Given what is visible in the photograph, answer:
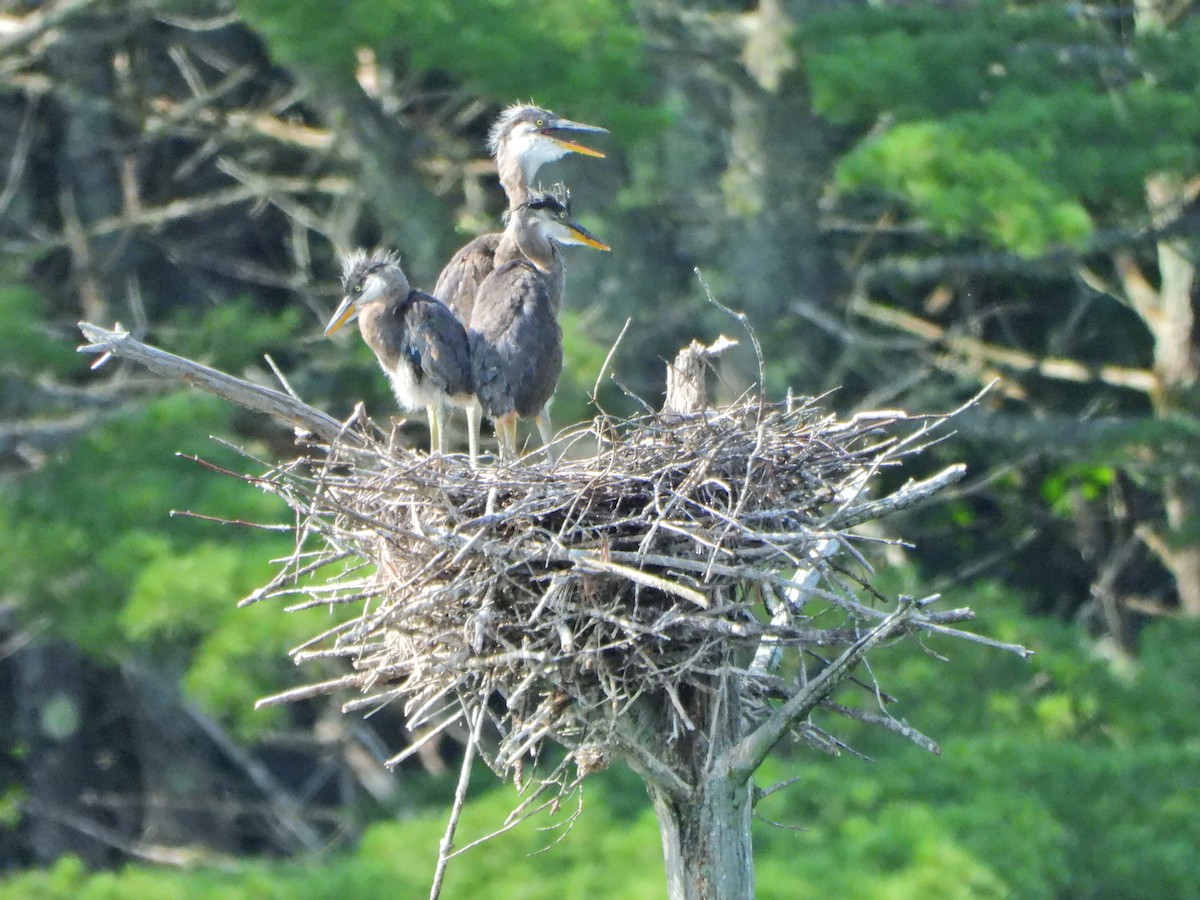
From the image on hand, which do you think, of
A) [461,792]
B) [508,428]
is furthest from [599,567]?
[508,428]

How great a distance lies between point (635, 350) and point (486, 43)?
280cm

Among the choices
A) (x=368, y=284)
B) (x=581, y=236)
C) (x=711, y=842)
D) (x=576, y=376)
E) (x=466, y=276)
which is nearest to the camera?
(x=711, y=842)

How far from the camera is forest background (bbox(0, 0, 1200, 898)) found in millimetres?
8164

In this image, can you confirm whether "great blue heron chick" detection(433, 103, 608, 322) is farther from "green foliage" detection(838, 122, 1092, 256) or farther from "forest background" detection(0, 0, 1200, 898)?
"green foliage" detection(838, 122, 1092, 256)

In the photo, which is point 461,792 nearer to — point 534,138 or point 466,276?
point 466,276

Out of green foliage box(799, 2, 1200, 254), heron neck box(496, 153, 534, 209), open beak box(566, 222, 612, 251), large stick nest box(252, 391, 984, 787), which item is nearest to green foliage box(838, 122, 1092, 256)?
green foliage box(799, 2, 1200, 254)

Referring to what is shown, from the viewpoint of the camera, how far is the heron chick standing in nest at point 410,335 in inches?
220

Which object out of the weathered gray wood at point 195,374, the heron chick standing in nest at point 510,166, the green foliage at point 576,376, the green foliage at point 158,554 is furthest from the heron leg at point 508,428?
the green foliage at point 576,376

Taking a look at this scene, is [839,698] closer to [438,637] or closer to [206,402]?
[206,402]

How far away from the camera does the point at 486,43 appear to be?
810cm

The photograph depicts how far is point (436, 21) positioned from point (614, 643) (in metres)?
4.67

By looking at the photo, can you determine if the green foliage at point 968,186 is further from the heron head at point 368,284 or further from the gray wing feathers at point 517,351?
the heron head at point 368,284

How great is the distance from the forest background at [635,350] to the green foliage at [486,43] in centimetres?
2

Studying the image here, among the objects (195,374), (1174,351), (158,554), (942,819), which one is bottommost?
(942,819)
